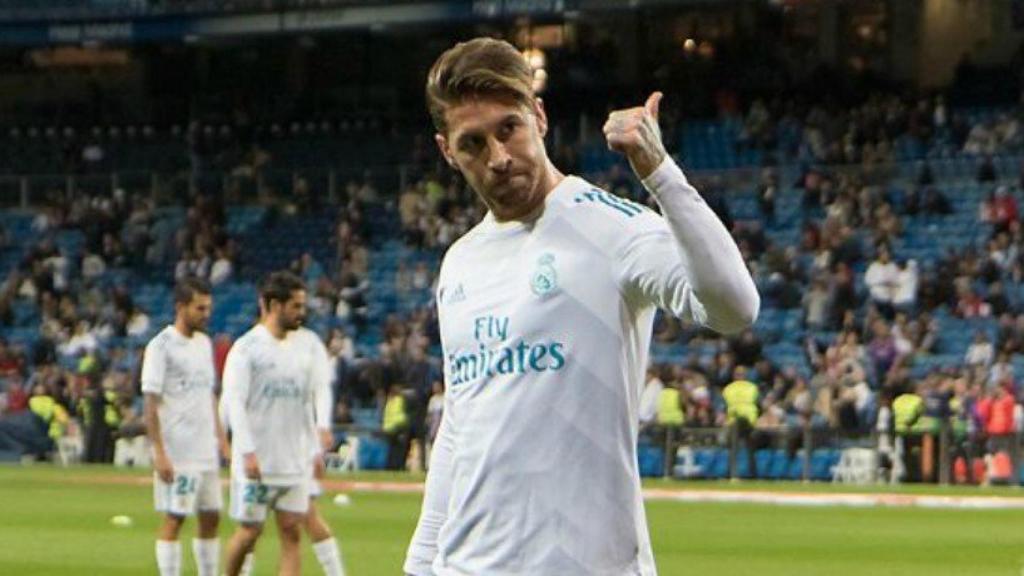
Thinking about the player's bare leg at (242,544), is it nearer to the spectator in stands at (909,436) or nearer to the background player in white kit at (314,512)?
the background player in white kit at (314,512)

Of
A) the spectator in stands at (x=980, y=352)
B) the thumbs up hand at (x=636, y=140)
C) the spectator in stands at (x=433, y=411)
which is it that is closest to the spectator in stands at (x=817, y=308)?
the spectator in stands at (x=980, y=352)

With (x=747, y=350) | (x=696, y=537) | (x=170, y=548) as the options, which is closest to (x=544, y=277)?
(x=170, y=548)

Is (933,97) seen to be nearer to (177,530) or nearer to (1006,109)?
(1006,109)

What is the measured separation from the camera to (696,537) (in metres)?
21.8

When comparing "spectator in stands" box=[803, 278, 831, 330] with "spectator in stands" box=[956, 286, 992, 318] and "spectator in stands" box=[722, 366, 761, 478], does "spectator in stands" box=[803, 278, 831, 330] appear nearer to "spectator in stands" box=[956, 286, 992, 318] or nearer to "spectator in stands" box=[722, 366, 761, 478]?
"spectator in stands" box=[956, 286, 992, 318]

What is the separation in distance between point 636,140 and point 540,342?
653 millimetres

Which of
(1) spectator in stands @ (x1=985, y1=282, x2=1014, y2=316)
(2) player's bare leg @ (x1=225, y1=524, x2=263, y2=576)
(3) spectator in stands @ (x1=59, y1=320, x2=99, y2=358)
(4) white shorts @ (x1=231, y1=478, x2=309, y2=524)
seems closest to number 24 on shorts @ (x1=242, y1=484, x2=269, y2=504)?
(4) white shorts @ (x1=231, y1=478, x2=309, y2=524)

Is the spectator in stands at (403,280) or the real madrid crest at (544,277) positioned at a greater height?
the spectator in stands at (403,280)

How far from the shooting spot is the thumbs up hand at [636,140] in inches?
191

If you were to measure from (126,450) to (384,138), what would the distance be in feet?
46.2

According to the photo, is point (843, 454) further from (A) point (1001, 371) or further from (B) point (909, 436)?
(A) point (1001, 371)

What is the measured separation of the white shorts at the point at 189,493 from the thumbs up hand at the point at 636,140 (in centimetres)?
1144

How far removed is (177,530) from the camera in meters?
16.0

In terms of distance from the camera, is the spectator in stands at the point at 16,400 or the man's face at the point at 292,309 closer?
the man's face at the point at 292,309
